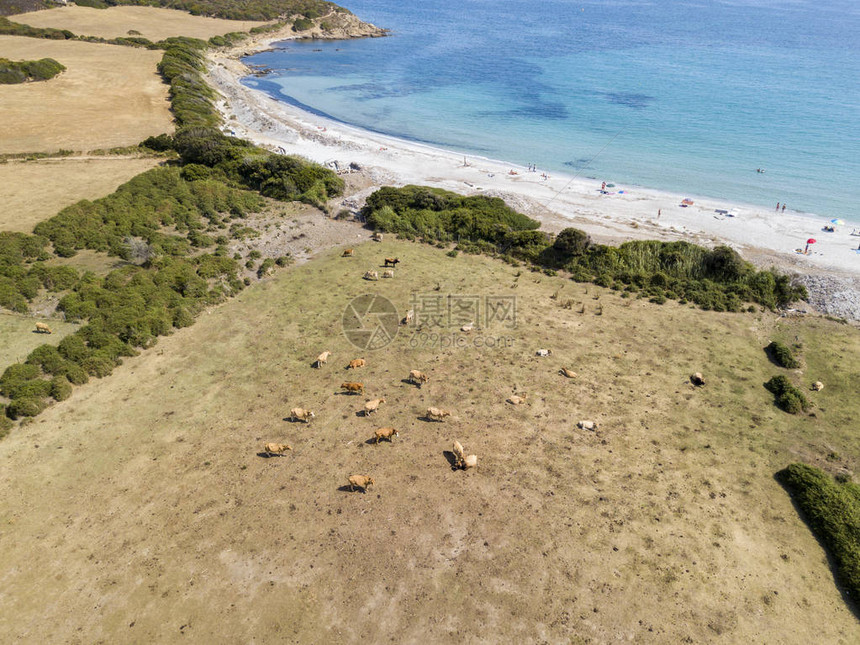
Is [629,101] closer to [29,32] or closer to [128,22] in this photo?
[29,32]

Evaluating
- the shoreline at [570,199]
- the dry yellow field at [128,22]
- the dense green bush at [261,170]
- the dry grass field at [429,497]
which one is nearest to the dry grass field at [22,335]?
the dry grass field at [429,497]

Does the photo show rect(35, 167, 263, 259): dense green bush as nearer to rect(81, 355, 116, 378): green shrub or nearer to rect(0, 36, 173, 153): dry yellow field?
rect(81, 355, 116, 378): green shrub

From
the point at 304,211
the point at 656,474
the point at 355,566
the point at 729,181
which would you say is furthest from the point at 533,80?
the point at 355,566

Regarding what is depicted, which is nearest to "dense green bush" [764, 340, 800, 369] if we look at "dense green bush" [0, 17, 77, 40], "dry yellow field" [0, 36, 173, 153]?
"dry yellow field" [0, 36, 173, 153]

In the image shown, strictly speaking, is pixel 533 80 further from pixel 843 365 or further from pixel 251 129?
pixel 843 365

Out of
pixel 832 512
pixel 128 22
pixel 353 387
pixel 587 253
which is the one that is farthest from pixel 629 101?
pixel 128 22
